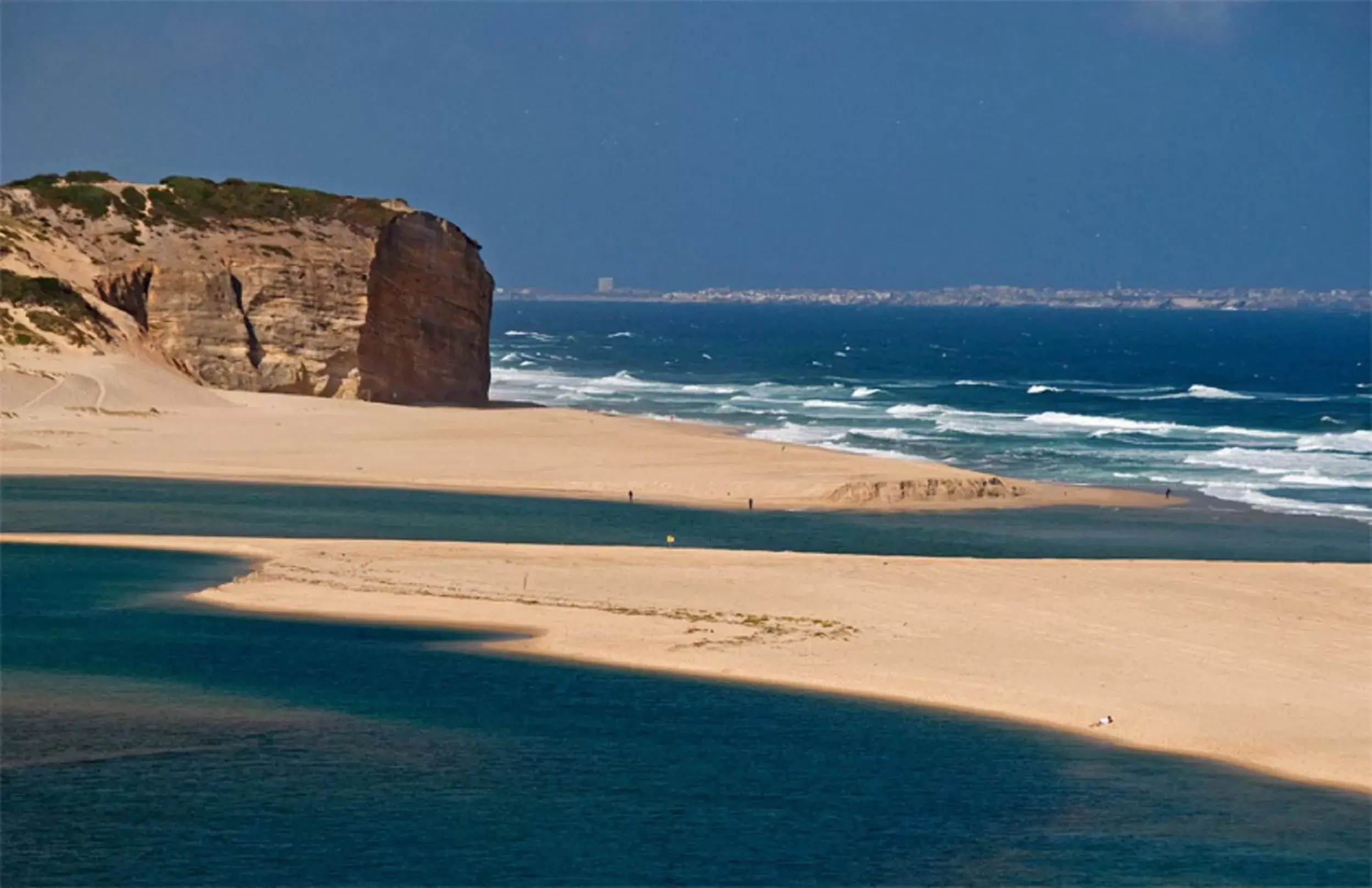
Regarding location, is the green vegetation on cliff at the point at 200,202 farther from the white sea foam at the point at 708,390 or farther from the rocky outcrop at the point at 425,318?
the white sea foam at the point at 708,390

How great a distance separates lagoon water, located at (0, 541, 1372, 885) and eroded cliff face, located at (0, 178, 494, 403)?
94.6 ft

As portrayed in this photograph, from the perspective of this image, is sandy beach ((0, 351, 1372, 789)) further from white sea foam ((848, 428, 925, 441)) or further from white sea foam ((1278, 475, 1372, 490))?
white sea foam ((848, 428, 925, 441))

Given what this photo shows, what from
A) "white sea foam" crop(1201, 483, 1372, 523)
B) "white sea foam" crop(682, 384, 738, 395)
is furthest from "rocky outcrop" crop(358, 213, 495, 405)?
"white sea foam" crop(1201, 483, 1372, 523)

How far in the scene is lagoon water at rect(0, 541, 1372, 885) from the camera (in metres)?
15.3

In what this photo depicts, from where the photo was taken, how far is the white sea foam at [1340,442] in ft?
175

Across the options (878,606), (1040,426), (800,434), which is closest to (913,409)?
(1040,426)

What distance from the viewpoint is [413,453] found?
4225cm

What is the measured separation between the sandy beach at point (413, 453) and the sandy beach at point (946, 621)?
885cm

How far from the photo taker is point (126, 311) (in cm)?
4991

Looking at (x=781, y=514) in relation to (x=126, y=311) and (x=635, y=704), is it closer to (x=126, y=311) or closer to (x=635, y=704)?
(x=635, y=704)

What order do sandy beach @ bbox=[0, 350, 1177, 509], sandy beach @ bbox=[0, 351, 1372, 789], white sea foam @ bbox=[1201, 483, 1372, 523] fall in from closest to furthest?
1. sandy beach @ bbox=[0, 351, 1372, 789]
2. sandy beach @ bbox=[0, 350, 1177, 509]
3. white sea foam @ bbox=[1201, 483, 1372, 523]

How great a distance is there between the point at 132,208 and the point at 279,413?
33.2ft

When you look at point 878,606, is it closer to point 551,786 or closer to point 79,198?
point 551,786

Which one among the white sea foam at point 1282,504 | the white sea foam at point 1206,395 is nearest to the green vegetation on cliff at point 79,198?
the white sea foam at point 1282,504
